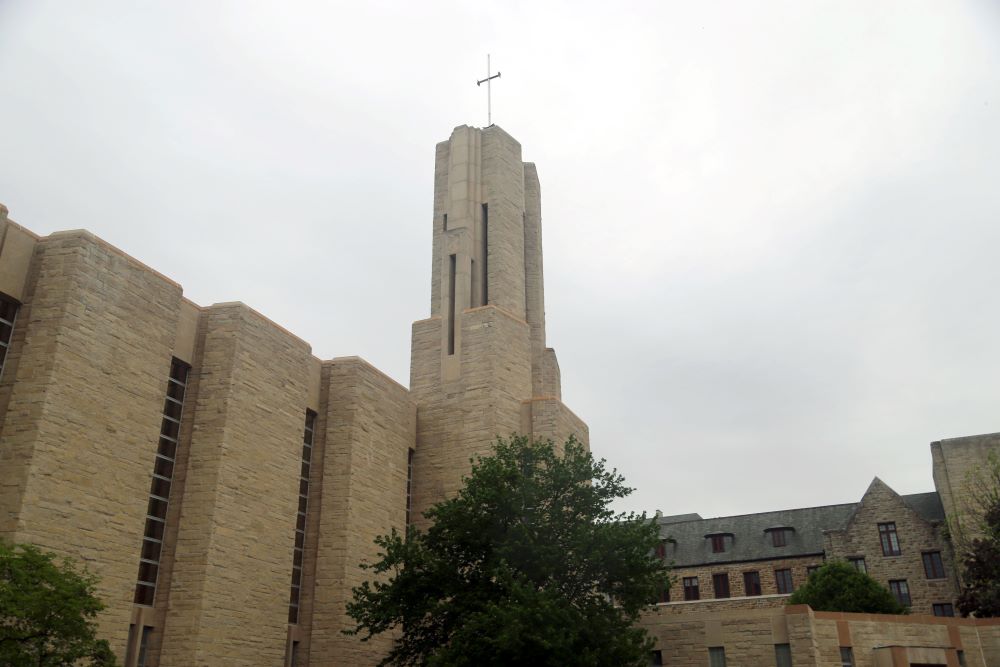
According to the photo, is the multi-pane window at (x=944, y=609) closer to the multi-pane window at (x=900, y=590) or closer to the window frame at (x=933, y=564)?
the multi-pane window at (x=900, y=590)

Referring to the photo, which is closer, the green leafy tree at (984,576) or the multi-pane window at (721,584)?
the green leafy tree at (984,576)

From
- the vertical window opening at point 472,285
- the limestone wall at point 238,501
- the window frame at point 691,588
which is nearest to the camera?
the limestone wall at point 238,501

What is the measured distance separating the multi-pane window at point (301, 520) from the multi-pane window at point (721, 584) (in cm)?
3114

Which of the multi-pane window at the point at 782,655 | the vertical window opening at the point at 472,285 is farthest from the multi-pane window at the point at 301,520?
the multi-pane window at the point at 782,655

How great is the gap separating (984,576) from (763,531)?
16726mm

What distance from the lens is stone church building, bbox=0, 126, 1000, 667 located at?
24.9 meters

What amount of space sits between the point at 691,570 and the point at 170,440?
38063 millimetres

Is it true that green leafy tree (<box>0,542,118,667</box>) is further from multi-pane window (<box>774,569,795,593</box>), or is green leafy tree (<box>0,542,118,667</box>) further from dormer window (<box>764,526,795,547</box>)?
dormer window (<box>764,526,795,547</box>)

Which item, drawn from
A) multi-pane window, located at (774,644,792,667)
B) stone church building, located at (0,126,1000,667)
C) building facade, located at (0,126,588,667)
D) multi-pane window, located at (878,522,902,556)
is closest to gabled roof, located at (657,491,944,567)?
multi-pane window, located at (878,522,902,556)

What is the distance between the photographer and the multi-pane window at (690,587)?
56.4 meters

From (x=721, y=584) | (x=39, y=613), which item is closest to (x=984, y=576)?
(x=721, y=584)

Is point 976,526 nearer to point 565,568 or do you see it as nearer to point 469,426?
point 469,426

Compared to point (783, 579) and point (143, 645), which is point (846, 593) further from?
point (143, 645)

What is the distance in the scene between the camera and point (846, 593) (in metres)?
40.3
